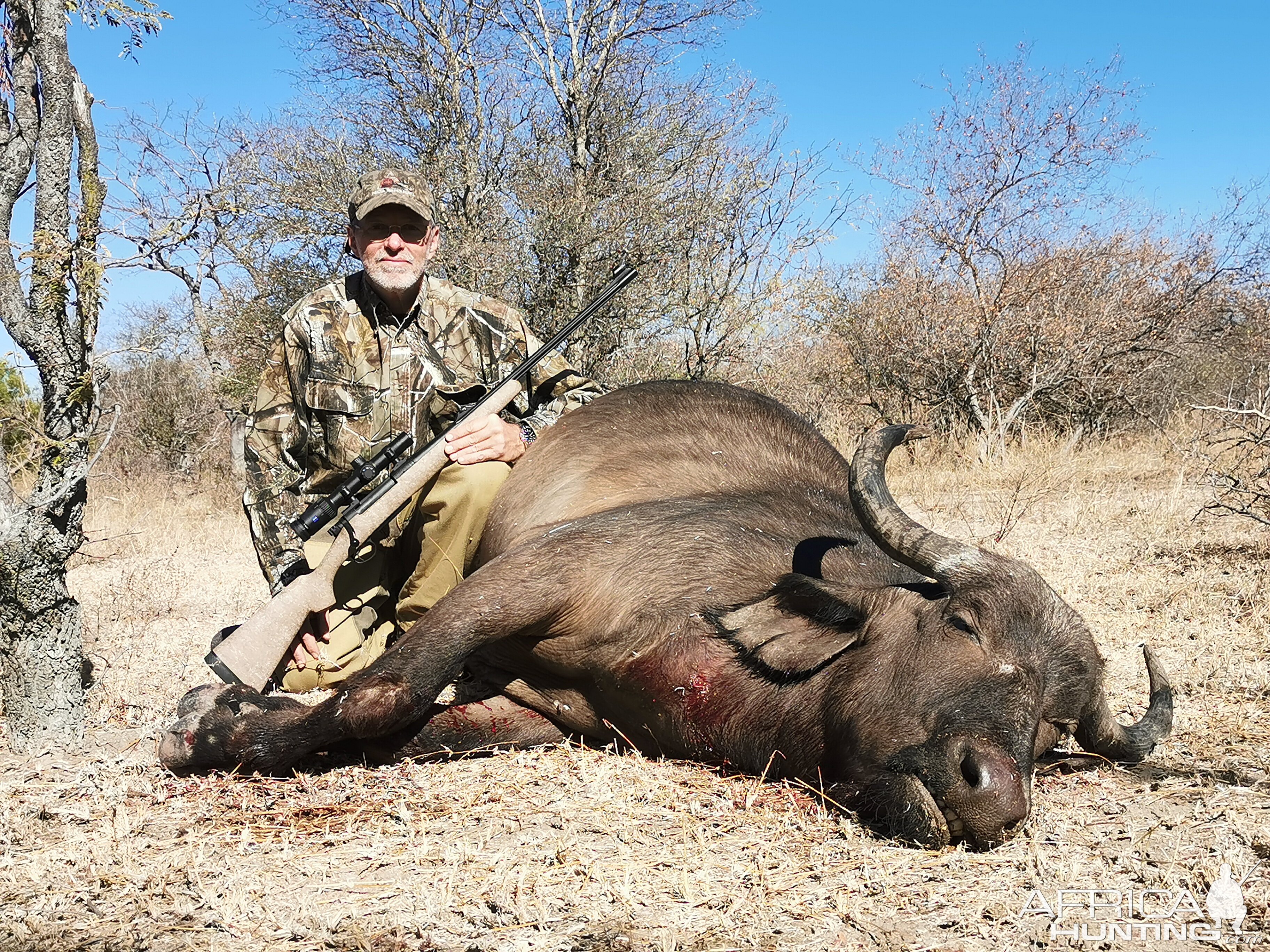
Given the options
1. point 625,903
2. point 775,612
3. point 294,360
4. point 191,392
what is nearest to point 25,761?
point 294,360

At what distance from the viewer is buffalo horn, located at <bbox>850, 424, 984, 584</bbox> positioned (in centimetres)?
333

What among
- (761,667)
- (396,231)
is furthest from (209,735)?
(396,231)

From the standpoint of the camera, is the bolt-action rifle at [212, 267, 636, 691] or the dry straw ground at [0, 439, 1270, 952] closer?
the dry straw ground at [0, 439, 1270, 952]

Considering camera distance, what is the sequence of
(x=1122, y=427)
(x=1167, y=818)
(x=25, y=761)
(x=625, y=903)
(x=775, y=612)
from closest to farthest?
(x=625, y=903), (x=1167, y=818), (x=775, y=612), (x=25, y=761), (x=1122, y=427)

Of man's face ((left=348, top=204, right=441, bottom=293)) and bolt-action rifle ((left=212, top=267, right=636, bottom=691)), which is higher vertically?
man's face ((left=348, top=204, right=441, bottom=293))

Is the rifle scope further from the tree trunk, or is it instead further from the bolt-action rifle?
the tree trunk

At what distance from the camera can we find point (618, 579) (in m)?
3.74

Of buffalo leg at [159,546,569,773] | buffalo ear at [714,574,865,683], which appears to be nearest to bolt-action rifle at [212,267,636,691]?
buffalo leg at [159,546,569,773]

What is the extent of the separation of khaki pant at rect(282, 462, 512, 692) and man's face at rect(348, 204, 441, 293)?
1.05 metres

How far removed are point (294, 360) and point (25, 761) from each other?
2.18 meters

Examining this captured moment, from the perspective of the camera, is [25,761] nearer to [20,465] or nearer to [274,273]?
[20,465]

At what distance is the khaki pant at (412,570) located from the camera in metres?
4.84

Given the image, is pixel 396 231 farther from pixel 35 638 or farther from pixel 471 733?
pixel 471 733

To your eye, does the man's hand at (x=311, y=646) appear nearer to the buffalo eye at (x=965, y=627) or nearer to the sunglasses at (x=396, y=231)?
the sunglasses at (x=396, y=231)
